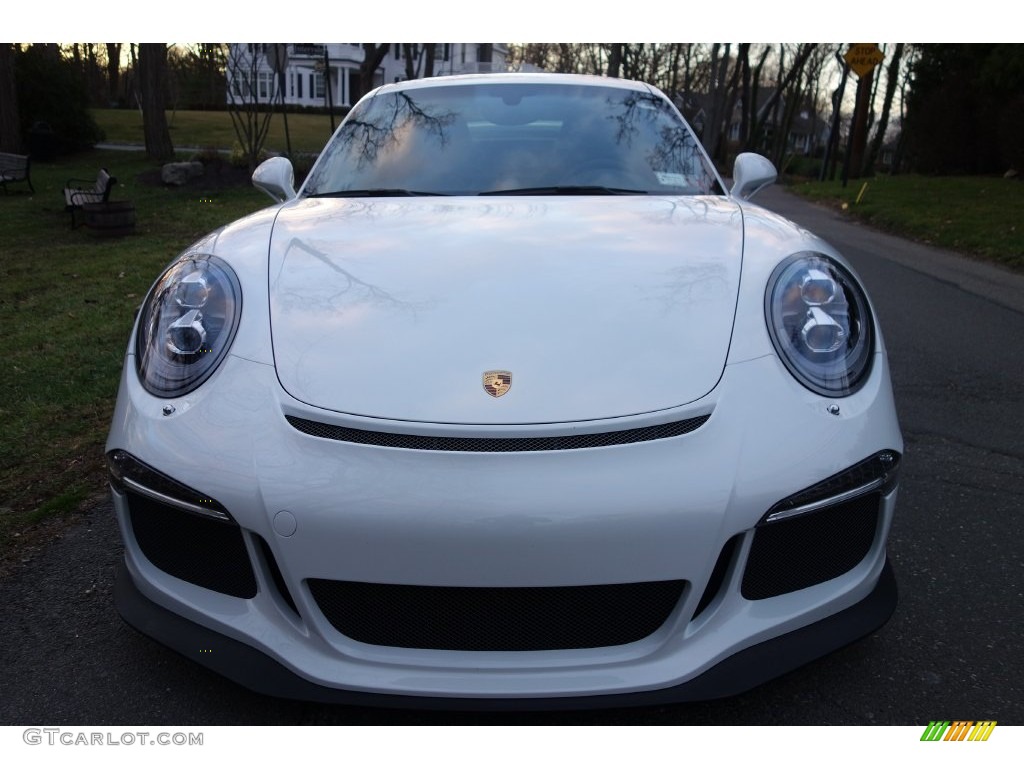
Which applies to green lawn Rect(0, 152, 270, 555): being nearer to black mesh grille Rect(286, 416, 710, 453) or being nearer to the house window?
black mesh grille Rect(286, 416, 710, 453)

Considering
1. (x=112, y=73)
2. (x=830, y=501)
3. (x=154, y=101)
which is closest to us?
(x=830, y=501)

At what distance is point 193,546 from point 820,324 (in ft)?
4.85

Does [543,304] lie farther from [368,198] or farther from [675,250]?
[368,198]

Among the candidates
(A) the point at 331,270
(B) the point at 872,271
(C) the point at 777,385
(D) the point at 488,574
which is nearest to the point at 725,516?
(C) the point at 777,385

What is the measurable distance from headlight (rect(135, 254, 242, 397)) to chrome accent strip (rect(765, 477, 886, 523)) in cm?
125

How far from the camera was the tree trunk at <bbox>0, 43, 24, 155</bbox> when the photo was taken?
16844 mm

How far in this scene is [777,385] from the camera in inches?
70.9

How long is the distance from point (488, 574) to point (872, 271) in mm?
7384

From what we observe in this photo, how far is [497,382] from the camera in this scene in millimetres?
1754

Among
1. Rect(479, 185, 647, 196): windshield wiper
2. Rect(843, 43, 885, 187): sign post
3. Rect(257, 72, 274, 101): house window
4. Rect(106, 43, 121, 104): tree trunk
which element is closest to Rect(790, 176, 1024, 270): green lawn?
Rect(843, 43, 885, 187): sign post
